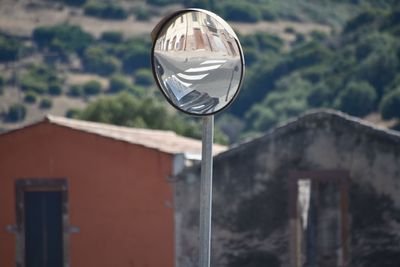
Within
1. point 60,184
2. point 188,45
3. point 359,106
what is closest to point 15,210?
point 60,184

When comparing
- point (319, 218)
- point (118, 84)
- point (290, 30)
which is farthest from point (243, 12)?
point (319, 218)

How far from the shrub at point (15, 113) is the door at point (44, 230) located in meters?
53.6

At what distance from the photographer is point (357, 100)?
66.5 metres

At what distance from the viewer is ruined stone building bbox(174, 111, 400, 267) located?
738 inches

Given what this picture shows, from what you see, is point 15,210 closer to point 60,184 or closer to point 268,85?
point 60,184

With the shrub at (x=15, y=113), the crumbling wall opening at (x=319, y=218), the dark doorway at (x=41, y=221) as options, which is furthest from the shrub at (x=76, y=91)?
the crumbling wall opening at (x=319, y=218)

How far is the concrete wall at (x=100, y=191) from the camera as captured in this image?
19.5m

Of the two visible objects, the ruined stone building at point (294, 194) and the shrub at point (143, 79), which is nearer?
the ruined stone building at point (294, 194)

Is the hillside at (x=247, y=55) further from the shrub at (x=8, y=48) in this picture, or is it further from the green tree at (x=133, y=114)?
the green tree at (x=133, y=114)

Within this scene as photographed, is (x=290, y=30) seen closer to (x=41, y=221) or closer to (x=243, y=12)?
(x=243, y=12)

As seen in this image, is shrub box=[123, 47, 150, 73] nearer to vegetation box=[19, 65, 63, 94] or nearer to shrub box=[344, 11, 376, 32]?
vegetation box=[19, 65, 63, 94]

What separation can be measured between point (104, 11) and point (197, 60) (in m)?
99.0

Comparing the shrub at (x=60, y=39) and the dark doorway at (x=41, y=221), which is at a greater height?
the shrub at (x=60, y=39)

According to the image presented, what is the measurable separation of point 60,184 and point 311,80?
63107mm
